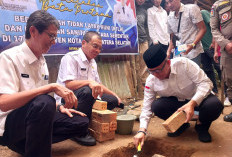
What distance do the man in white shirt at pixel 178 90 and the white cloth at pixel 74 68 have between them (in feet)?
2.80

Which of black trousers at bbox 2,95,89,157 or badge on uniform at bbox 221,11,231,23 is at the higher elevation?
badge on uniform at bbox 221,11,231,23

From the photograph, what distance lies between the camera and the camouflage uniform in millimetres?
2850

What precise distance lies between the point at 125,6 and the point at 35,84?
317cm

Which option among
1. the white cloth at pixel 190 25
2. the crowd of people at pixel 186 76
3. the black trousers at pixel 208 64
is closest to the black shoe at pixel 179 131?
the crowd of people at pixel 186 76

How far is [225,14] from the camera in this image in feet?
9.37

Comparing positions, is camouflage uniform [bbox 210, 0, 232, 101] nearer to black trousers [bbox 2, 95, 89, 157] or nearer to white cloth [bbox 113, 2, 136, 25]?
white cloth [bbox 113, 2, 136, 25]

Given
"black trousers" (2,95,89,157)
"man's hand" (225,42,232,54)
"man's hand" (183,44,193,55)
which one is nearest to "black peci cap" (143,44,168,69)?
"black trousers" (2,95,89,157)

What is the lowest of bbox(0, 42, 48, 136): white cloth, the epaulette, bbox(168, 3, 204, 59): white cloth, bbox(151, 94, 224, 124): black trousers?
bbox(151, 94, 224, 124): black trousers

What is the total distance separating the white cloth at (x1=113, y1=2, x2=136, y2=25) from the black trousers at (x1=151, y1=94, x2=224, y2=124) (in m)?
2.35

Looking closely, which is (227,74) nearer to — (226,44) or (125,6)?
(226,44)

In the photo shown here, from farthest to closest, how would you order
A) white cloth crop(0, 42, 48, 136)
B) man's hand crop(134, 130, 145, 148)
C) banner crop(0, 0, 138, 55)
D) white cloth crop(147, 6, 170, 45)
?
white cloth crop(147, 6, 170, 45)
banner crop(0, 0, 138, 55)
man's hand crop(134, 130, 145, 148)
white cloth crop(0, 42, 48, 136)

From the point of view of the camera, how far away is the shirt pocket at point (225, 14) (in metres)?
2.83

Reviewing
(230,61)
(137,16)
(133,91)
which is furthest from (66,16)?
(230,61)

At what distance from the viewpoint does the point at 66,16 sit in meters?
3.54
